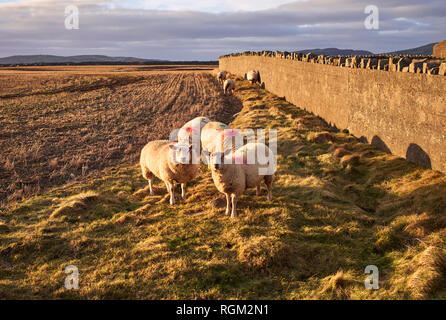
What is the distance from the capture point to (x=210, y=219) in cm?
939

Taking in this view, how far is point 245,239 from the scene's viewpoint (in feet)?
26.6

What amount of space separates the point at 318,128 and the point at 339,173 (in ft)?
21.2

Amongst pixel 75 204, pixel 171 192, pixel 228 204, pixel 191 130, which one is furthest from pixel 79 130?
pixel 228 204

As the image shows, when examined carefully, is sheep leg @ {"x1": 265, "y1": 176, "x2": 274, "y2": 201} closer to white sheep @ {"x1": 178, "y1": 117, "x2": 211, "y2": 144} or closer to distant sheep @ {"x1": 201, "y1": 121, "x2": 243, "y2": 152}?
distant sheep @ {"x1": 201, "y1": 121, "x2": 243, "y2": 152}

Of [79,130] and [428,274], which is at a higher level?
[79,130]

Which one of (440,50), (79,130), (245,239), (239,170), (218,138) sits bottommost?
(245,239)

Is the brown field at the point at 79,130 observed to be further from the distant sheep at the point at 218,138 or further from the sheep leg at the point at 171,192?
the sheep leg at the point at 171,192

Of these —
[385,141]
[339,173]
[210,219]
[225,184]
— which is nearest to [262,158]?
[225,184]

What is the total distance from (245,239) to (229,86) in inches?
1175

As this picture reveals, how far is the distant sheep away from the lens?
39.8 feet

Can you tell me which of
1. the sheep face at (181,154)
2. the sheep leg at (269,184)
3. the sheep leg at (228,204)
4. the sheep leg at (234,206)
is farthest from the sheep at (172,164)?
the sheep leg at (269,184)

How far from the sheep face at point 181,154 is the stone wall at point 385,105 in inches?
286

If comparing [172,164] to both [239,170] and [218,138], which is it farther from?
[218,138]

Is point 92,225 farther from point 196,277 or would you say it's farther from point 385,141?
point 385,141
